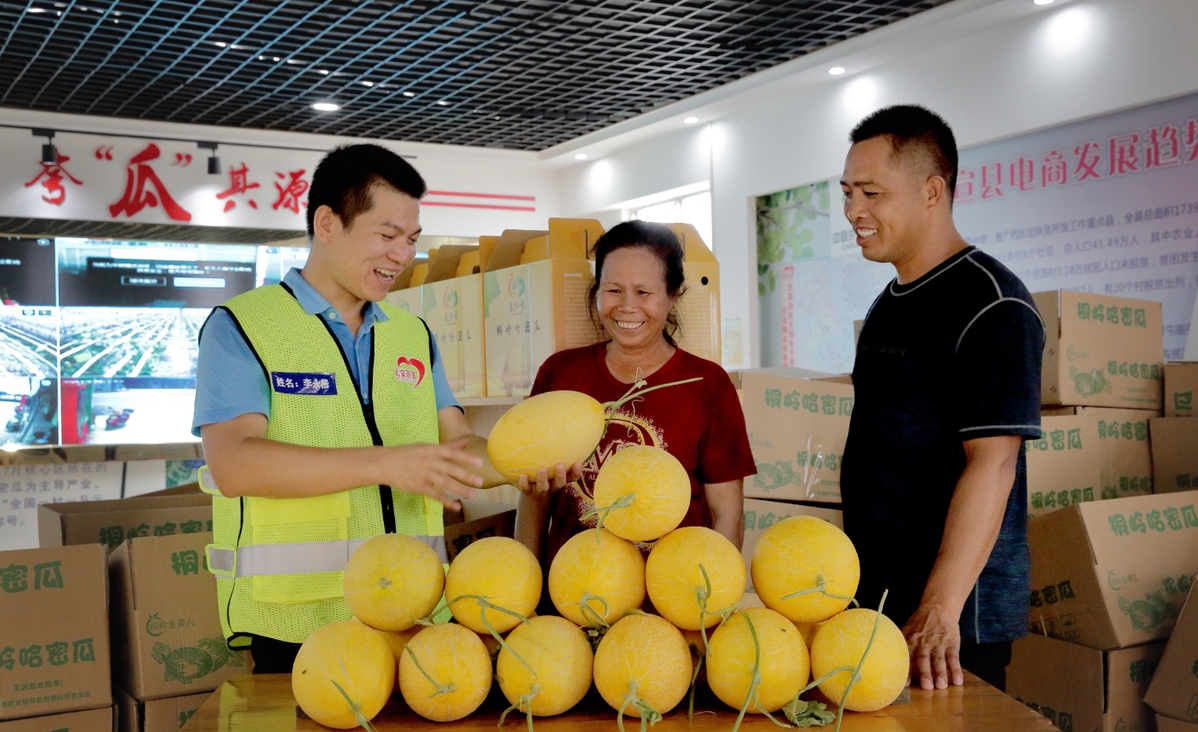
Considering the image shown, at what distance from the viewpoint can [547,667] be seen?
3.51 feet

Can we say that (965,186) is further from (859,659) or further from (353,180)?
(859,659)

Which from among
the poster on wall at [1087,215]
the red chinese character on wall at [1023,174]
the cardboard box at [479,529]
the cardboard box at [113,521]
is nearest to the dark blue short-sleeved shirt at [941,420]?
the cardboard box at [479,529]

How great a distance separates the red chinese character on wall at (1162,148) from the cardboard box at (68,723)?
14.0 ft

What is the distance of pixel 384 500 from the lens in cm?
166

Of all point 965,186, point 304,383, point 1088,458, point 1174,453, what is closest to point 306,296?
point 304,383

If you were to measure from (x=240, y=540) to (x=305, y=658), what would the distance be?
1.85ft

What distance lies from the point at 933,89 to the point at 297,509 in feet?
15.1

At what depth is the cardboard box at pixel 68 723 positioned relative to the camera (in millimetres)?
2260

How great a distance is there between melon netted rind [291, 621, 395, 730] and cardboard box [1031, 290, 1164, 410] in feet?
7.41

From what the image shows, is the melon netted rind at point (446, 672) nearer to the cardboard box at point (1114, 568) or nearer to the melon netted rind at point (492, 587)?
the melon netted rind at point (492, 587)

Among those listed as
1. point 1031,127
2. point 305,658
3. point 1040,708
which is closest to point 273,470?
point 305,658

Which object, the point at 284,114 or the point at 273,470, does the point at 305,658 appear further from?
the point at 284,114

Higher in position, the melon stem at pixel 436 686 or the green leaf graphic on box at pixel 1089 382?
the green leaf graphic on box at pixel 1089 382

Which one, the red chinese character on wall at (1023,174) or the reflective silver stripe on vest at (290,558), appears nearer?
the reflective silver stripe on vest at (290,558)
